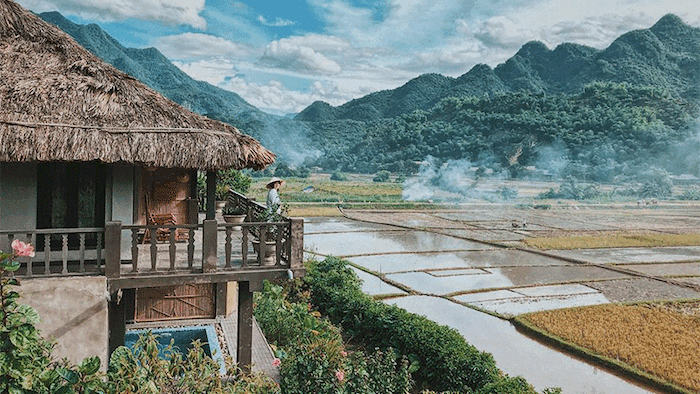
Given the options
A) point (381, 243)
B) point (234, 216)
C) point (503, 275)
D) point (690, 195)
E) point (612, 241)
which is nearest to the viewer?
point (234, 216)

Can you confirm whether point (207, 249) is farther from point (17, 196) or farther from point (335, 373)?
point (17, 196)

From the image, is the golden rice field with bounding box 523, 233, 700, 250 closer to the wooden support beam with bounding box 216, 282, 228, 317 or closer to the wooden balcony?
the wooden support beam with bounding box 216, 282, 228, 317

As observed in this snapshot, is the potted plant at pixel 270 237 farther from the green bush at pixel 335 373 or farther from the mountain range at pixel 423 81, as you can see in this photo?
the mountain range at pixel 423 81

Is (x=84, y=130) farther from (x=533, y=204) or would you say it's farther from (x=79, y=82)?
(x=533, y=204)

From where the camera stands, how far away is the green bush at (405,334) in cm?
902

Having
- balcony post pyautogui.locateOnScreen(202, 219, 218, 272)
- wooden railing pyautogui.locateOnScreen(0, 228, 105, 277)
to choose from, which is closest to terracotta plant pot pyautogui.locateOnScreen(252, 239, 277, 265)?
balcony post pyautogui.locateOnScreen(202, 219, 218, 272)

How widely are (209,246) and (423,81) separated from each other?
122 m

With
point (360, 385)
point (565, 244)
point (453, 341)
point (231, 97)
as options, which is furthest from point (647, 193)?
point (231, 97)

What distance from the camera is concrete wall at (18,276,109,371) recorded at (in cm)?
638

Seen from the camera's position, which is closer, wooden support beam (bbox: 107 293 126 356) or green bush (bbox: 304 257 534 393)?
wooden support beam (bbox: 107 293 126 356)

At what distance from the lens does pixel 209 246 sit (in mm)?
7195

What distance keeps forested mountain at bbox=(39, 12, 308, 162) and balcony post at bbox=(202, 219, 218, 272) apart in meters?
85.5

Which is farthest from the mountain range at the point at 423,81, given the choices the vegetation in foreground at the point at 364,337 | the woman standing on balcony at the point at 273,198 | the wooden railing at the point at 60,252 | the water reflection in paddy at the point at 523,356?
the wooden railing at the point at 60,252

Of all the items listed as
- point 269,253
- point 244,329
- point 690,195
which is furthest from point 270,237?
point 690,195
